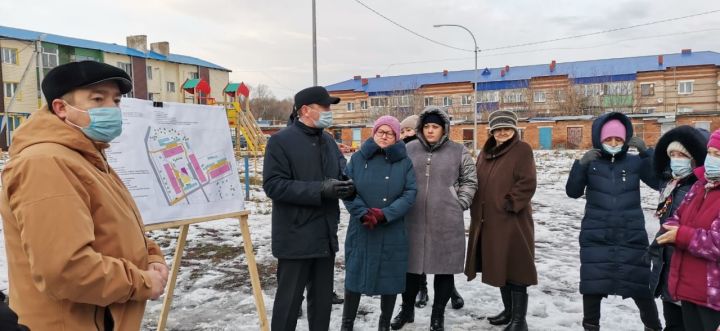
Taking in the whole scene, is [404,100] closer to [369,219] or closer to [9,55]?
[9,55]

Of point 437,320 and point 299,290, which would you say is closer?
point 299,290

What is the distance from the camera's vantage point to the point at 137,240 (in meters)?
1.97

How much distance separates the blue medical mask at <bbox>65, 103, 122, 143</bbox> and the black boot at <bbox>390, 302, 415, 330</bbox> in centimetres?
295

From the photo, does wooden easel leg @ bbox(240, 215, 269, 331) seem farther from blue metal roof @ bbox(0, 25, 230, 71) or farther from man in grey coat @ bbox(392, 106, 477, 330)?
blue metal roof @ bbox(0, 25, 230, 71)

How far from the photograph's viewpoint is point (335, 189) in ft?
10.5

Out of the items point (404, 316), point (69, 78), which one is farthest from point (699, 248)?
point (69, 78)

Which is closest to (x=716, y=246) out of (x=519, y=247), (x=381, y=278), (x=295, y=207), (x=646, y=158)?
(x=646, y=158)

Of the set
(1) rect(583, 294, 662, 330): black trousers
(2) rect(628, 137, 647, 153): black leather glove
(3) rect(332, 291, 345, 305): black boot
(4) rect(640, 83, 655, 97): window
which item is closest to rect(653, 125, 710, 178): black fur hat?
(2) rect(628, 137, 647, 153): black leather glove

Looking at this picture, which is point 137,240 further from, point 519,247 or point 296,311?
point 519,247

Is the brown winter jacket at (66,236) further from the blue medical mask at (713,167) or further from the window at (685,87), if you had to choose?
the window at (685,87)

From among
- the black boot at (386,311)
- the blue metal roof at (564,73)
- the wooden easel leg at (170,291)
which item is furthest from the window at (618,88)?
the wooden easel leg at (170,291)

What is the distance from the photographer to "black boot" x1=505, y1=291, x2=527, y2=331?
3.95 m

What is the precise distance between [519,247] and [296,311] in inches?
75.3

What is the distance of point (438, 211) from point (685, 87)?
55.6m
